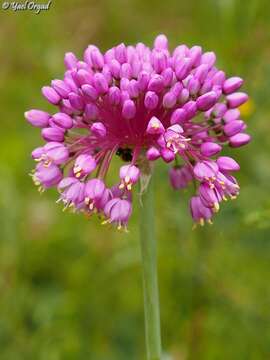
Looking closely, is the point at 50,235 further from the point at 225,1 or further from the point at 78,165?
the point at 78,165

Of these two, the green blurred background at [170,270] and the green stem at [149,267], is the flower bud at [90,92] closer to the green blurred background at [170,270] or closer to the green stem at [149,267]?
the green stem at [149,267]

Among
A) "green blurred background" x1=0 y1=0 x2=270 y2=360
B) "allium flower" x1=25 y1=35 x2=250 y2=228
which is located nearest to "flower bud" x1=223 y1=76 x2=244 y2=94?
"allium flower" x1=25 y1=35 x2=250 y2=228

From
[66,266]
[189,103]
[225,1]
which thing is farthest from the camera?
[66,266]

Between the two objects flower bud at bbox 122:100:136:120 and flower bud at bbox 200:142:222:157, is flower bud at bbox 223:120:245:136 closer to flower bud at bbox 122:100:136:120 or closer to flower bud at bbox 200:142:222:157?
flower bud at bbox 200:142:222:157

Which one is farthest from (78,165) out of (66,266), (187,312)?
(66,266)

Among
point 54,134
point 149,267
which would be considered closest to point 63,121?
point 54,134

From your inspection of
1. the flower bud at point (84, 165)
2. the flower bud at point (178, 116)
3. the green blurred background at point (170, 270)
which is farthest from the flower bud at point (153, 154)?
the green blurred background at point (170, 270)
